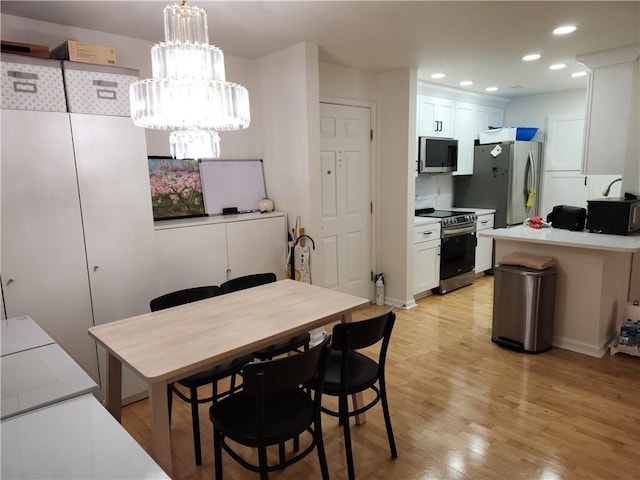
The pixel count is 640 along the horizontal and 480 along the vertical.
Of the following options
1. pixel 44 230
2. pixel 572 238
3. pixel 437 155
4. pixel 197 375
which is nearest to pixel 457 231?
pixel 437 155

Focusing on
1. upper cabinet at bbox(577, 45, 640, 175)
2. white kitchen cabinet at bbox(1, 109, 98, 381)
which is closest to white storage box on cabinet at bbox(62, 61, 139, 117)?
white kitchen cabinet at bbox(1, 109, 98, 381)

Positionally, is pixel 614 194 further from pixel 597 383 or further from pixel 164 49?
pixel 164 49

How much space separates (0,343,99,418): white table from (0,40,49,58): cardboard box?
1668 mm

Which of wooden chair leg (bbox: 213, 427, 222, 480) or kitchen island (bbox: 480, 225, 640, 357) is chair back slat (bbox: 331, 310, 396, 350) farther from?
kitchen island (bbox: 480, 225, 640, 357)

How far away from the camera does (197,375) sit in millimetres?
2127

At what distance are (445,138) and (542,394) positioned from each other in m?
3.31

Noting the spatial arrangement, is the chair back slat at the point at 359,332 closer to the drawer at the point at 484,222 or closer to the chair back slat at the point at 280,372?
the chair back slat at the point at 280,372

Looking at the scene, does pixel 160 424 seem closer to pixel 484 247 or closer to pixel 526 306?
pixel 526 306

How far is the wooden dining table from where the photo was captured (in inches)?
63.4

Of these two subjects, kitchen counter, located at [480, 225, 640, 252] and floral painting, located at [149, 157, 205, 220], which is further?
floral painting, located at [149, 157, 205, 220]

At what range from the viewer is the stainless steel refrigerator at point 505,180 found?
5430mm

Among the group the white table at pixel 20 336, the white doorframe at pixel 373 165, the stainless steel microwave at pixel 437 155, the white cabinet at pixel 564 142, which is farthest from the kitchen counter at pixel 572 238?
the white table at pixel 20 336

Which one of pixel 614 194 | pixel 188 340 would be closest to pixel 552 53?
pixel 614 194

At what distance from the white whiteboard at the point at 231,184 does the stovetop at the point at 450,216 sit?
7.27ft
